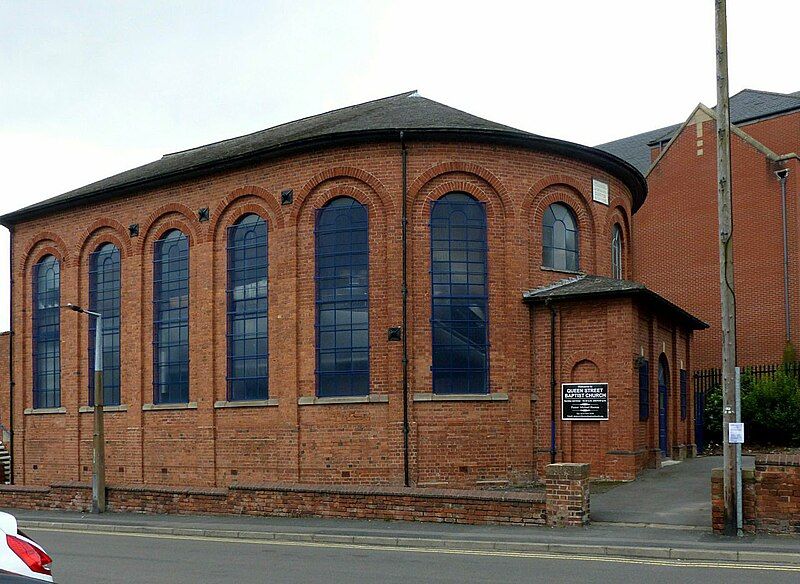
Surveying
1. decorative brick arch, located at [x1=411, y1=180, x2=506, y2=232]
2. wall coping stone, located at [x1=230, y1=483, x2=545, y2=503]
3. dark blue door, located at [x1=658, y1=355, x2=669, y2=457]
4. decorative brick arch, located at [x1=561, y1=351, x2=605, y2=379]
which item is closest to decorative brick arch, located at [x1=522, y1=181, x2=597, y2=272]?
decorative brick arch, located at [x1=411, y1=180, x2=506, y2=232]

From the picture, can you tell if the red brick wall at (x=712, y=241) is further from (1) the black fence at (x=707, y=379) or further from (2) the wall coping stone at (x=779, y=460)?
(2) the wall coping stone at (x=779, y=460)

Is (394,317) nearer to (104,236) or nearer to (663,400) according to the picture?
(663,400)

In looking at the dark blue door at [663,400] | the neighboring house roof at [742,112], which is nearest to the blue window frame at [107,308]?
the dark blue door at [663,400]

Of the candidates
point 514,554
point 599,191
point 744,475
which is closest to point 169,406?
point 599,191

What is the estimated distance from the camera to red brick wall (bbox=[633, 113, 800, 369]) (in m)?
37.9

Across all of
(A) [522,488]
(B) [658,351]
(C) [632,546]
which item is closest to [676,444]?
(B) [658,351]

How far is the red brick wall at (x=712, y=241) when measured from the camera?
37906mm

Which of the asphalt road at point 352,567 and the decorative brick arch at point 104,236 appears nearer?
the asphalt road at point 352,567

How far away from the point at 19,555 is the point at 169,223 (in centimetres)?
2379

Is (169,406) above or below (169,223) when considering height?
below

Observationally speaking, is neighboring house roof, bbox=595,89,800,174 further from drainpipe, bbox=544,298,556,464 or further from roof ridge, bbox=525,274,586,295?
drainpipe, bbox=544,298,556,464

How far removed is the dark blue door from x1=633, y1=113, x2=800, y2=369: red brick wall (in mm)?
11171

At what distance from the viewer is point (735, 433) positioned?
15.9 metres

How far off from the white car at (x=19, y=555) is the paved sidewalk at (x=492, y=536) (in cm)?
989
